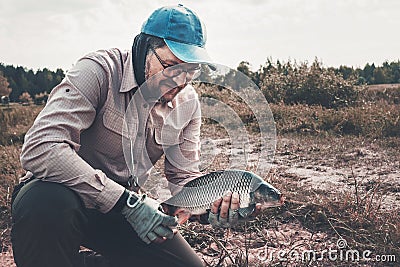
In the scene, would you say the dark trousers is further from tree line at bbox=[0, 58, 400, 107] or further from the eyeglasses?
tree line at bbox=[0, 58, 400, 107]

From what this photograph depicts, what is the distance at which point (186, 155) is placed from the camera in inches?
81.1

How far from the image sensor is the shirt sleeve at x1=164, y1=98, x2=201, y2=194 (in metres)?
2.03

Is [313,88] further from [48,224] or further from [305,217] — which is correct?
[48,224]

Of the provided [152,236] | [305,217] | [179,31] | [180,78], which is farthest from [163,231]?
[305,217]

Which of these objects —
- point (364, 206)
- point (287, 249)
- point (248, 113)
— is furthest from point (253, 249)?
point (248, 113)

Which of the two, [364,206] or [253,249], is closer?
[253,249]

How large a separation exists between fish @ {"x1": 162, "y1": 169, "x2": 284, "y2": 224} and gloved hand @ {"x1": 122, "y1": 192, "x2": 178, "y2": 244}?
11 centimetres

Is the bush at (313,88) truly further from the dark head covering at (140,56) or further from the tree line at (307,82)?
the dark head covering at (140,56)

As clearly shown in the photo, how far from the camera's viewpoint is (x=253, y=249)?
7.45 feet

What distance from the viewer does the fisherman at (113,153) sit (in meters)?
1.54

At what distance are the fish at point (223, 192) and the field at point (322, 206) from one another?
374mm

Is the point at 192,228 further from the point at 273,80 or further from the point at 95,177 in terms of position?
the point at 273,80

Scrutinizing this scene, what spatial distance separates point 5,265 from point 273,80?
7925mm

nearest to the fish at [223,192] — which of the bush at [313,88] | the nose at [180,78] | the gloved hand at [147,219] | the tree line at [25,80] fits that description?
the gloved hand at [147,219]
